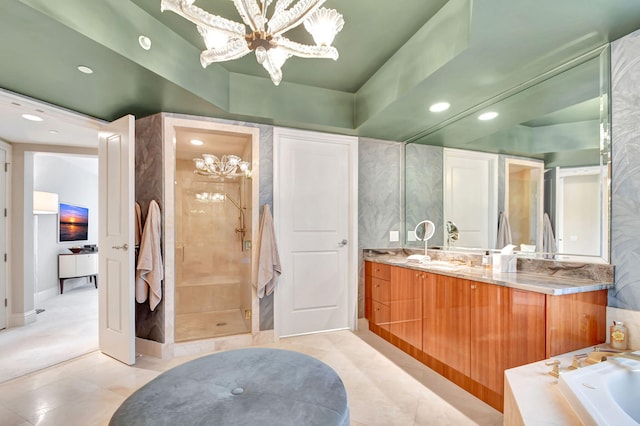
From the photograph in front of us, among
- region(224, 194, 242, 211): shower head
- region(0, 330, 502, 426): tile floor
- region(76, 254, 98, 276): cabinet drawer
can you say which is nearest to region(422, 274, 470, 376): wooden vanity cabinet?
region(0, 330, 502, 426): tile floor

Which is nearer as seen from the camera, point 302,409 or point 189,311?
point 302,409

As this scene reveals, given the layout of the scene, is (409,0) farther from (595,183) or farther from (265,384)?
(265,384)

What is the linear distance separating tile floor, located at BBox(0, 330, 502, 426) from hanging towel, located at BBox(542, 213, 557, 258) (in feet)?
3.59

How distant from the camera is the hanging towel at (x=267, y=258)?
280 cm

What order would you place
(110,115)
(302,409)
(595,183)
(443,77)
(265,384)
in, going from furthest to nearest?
(110,115), (443,77), (595,183), (265,384), (302,409)

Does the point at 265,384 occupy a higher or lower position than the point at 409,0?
lower

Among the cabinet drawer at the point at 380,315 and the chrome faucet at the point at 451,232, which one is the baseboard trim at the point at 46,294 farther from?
the chrome faucet at the point at 451,232

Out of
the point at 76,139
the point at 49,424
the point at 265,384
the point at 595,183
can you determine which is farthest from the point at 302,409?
the point at 76,139

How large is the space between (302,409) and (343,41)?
2.35 metres

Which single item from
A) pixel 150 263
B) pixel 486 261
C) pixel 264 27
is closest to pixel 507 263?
pixel 486 261

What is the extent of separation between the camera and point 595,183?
1736 millimetres

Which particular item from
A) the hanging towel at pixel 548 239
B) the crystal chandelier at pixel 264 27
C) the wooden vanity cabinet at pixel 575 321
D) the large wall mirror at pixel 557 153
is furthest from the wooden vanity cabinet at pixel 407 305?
the crystal chandelier at pixel 264 27

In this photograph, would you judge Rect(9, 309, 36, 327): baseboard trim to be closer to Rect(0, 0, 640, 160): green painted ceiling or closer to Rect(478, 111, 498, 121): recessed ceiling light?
Rect(0, 0, 640, 160): green painted ceiling

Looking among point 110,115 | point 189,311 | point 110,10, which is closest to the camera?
point 110,10
